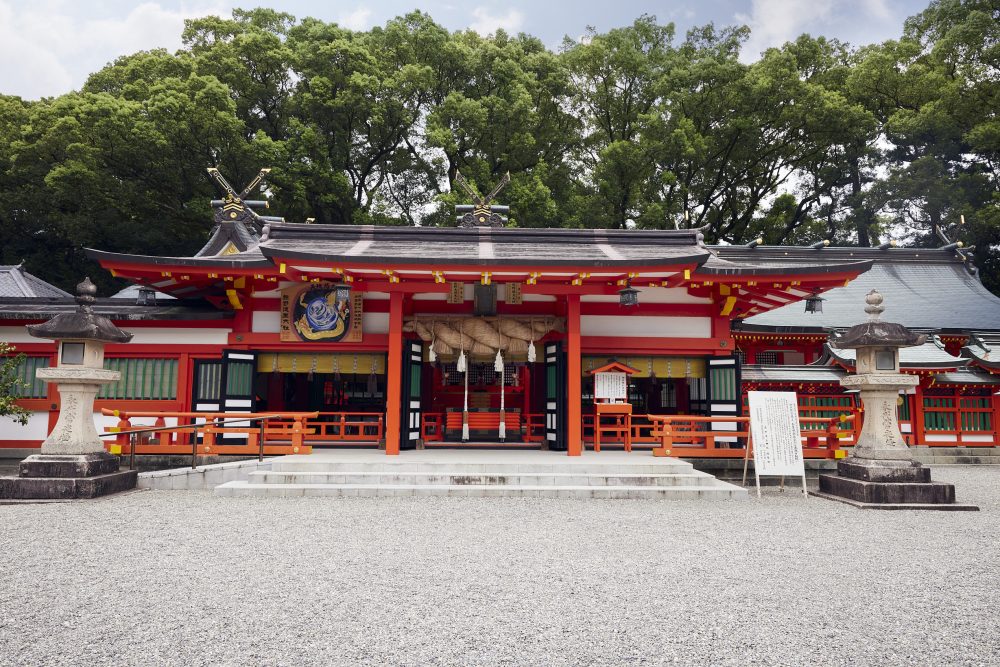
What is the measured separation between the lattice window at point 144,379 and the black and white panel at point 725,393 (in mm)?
11156

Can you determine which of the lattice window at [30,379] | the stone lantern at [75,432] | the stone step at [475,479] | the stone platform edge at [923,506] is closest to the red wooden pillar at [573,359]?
the stone step at [475,479]

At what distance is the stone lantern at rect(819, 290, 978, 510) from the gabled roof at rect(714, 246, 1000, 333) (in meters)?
8.11

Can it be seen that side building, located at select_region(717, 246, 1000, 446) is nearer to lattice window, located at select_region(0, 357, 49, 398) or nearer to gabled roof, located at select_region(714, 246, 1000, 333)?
gabled roof, located at select_region(714, 246, 1000, 333)

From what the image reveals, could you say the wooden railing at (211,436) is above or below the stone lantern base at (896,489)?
above

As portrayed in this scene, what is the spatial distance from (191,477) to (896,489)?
10.5 metres

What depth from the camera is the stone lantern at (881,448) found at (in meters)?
8.02

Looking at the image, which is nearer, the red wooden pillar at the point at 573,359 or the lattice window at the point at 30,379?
the red wooden pillar at the point at 573,359

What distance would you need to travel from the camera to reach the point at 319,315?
11906mm

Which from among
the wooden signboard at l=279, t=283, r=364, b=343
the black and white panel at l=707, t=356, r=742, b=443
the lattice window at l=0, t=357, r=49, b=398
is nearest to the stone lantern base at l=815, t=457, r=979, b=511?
the black and white panel at l=707, t=356, r=742, b=443

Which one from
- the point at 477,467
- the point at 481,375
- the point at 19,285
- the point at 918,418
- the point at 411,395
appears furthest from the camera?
the point at 481,375

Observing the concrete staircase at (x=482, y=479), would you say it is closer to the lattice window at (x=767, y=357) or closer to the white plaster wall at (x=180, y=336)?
the white plaster wall at (x=180, y=336)

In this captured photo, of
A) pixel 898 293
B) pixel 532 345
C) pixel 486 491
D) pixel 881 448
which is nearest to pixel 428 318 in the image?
pixel 532 345

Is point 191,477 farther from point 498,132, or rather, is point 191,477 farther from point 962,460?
point 498,132

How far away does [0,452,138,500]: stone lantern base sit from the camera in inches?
308
